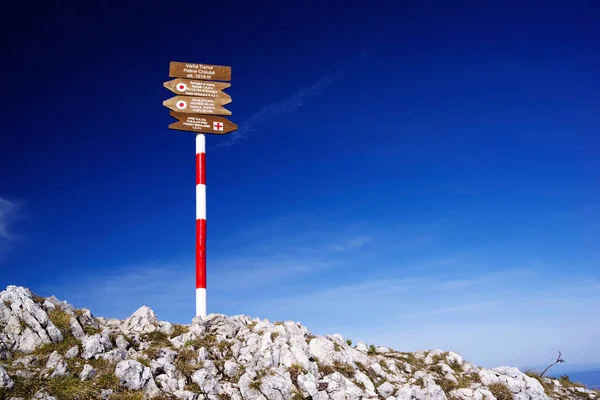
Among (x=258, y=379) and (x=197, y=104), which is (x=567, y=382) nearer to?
(x=258, y=379)

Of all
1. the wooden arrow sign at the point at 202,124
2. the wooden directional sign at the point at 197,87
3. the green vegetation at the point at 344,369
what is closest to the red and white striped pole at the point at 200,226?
the wooden arrow sign at the point at 202,124

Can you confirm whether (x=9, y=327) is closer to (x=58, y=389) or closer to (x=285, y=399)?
(x=58, y=389)

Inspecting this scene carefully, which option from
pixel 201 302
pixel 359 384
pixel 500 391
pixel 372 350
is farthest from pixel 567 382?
pixel 201 302

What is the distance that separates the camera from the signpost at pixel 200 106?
25938mm

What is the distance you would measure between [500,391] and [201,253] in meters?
16.7

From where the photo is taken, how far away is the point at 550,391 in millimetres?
24516

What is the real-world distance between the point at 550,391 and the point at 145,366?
2119 cm

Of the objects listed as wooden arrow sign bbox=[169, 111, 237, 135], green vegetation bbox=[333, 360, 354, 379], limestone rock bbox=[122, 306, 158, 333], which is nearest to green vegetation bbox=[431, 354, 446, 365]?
green vegetation bbox=[333, 360, 354, 379]

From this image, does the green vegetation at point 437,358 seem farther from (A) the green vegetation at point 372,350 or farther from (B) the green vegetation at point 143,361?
(B) the green vegetation at point 143,361

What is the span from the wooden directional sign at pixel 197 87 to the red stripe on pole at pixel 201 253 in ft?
26.1

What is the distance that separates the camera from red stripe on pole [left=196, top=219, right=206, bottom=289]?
980 inches

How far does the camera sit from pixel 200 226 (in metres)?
25.6

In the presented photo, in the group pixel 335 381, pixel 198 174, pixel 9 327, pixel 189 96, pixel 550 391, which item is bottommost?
pixel 550 391

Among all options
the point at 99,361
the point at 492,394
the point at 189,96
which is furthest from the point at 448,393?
the point at 189,96
